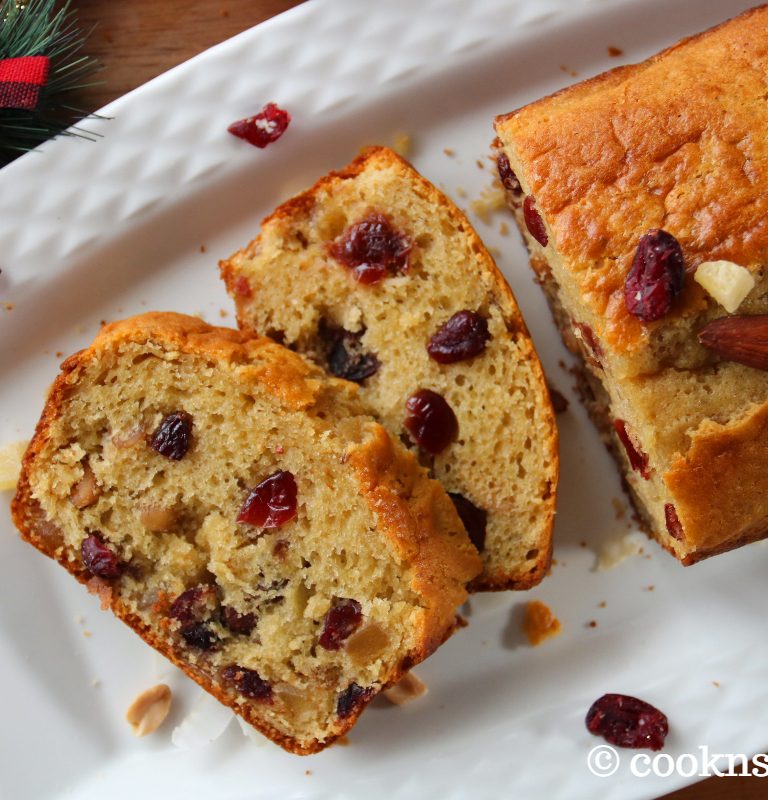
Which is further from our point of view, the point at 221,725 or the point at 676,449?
the point at 221,725

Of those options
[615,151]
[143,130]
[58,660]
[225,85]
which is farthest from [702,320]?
[58,660]

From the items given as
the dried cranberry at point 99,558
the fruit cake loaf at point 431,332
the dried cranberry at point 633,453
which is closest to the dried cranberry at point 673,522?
the dried cranberry at point 633,453

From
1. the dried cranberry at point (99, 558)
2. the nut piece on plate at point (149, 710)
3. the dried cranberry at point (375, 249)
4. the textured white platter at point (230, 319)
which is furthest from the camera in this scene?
the nut piece on plate at point (149, 710)

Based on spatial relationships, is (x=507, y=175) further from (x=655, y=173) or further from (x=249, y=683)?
(x=249, y=683)

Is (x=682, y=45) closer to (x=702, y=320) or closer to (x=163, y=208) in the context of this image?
(x=702, y=320)

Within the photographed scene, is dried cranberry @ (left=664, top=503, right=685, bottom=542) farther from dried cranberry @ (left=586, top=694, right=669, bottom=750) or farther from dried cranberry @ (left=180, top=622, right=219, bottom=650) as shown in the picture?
dried cranberry @ (left=180, top=622, right=219, bottom=650)

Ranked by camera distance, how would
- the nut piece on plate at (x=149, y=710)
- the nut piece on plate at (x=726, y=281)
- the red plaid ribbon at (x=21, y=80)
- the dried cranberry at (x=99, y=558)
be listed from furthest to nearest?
the nut piece on plate at (x=149, y=710), the red plaid ribbon at (x=21, y=80), the dried cranberry at (x=99, y=558), the nut piece on plate at (x=726, y=281)

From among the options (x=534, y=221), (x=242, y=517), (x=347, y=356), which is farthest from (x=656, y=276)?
(x=242, y=517)

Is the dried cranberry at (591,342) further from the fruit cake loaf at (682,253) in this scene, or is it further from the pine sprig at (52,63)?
the pine sprig at (52,63)
